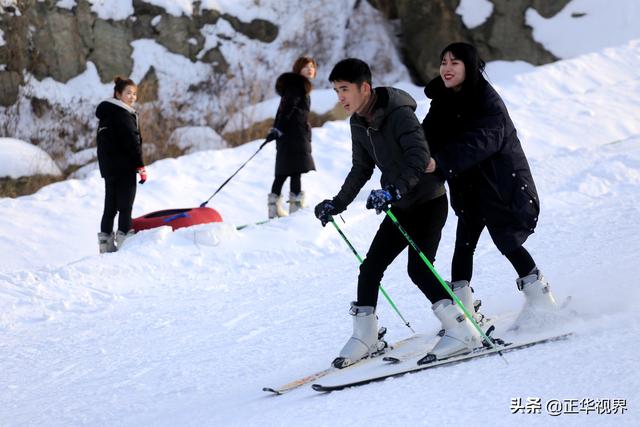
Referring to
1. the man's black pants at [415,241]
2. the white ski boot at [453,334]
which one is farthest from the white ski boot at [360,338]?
the white ski boot at [453,334]

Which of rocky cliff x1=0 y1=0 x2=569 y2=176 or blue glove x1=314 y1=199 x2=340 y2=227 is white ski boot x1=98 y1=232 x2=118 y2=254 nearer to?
blue glove x1=314 y1=199 x2=340 y2=227

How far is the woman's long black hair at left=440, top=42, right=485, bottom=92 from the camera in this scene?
3.98 meters

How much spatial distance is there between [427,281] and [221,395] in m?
1.15

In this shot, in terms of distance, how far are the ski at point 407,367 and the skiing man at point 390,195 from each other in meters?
0.07

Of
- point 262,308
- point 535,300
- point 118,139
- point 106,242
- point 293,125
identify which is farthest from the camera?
point 293,125

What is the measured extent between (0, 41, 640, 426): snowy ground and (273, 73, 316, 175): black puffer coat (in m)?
0.49

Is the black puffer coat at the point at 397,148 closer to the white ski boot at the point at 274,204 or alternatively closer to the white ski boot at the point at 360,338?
the white ski boot at the point at 360,338

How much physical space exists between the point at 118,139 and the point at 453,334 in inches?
175

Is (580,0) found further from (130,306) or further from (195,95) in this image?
(130,306)

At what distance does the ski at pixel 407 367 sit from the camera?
3.78m

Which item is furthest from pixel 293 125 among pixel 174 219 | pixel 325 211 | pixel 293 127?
pixel 325 211

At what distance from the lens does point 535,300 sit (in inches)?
167

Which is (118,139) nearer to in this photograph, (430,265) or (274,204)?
(274,204)

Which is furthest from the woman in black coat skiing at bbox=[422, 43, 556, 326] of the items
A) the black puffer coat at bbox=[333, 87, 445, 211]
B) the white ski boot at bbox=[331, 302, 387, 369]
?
the white ski boot at bbox=[331, 302, 387, 369]
